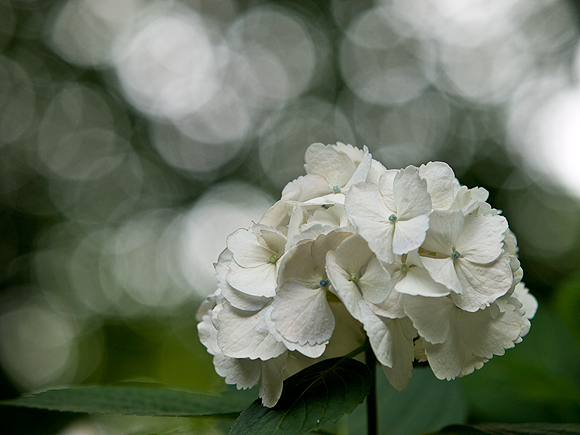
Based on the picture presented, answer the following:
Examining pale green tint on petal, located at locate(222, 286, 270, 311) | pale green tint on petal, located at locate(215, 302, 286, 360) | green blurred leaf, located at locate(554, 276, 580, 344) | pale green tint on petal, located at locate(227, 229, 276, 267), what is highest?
pale green tint on petal, located at locate(227, 229, 276, 267)

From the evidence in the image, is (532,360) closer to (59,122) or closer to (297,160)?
(297,160)

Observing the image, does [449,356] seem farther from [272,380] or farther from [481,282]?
[272,380]

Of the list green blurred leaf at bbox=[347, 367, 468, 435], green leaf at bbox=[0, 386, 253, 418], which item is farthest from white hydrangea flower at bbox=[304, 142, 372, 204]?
green blurred leaf at bbox=[347, 367, 468, 435]

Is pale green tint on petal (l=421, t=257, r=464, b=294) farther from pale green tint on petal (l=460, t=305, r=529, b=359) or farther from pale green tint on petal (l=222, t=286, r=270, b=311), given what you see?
pale green tint on petal (l=222, t=286, r=270, b=311)

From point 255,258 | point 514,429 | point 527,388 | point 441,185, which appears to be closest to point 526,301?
point 514,429

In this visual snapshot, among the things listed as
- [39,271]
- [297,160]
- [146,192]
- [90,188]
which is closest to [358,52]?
[297,160]

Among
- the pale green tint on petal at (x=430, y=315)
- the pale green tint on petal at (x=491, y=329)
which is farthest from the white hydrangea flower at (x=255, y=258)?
the pale green tint on petal at (x=491, y=329)

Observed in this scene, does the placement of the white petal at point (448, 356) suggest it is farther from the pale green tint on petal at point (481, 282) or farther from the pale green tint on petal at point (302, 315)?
the pale green tint on petal at point (302, 315)
